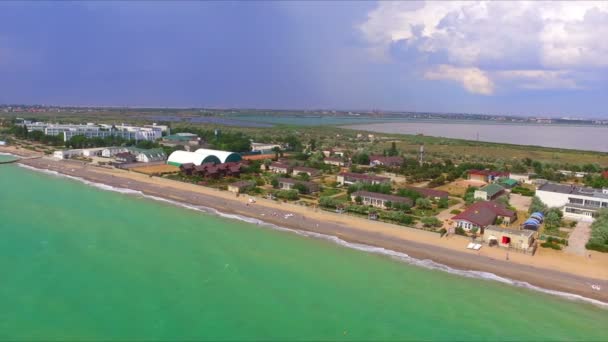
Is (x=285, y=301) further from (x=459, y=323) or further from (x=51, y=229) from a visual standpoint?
(x=51, y=229)

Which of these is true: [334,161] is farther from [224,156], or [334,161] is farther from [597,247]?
[597,247]

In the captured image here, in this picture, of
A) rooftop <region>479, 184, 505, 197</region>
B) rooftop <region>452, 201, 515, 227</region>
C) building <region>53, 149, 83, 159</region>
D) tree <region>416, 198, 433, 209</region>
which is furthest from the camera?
building <region>53, 149, 83, 159</region>

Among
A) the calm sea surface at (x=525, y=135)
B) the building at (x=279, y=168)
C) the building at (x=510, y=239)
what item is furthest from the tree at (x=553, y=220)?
the calm sea surface at (x=525, y=135)

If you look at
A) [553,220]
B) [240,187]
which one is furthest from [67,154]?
[553,220]

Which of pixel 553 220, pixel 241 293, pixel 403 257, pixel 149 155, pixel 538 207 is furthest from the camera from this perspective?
pixel 149 155

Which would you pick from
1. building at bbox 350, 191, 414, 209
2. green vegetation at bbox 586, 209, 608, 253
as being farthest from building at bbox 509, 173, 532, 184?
building at bbox 350, 191, 414, 209

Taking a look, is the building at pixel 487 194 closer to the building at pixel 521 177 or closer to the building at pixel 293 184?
the building at pixel 521 177

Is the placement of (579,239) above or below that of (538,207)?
below

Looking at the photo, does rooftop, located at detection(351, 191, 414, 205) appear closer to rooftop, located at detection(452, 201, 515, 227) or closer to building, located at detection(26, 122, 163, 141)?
rooftop, located at detection(452, 201, 515, 227)
